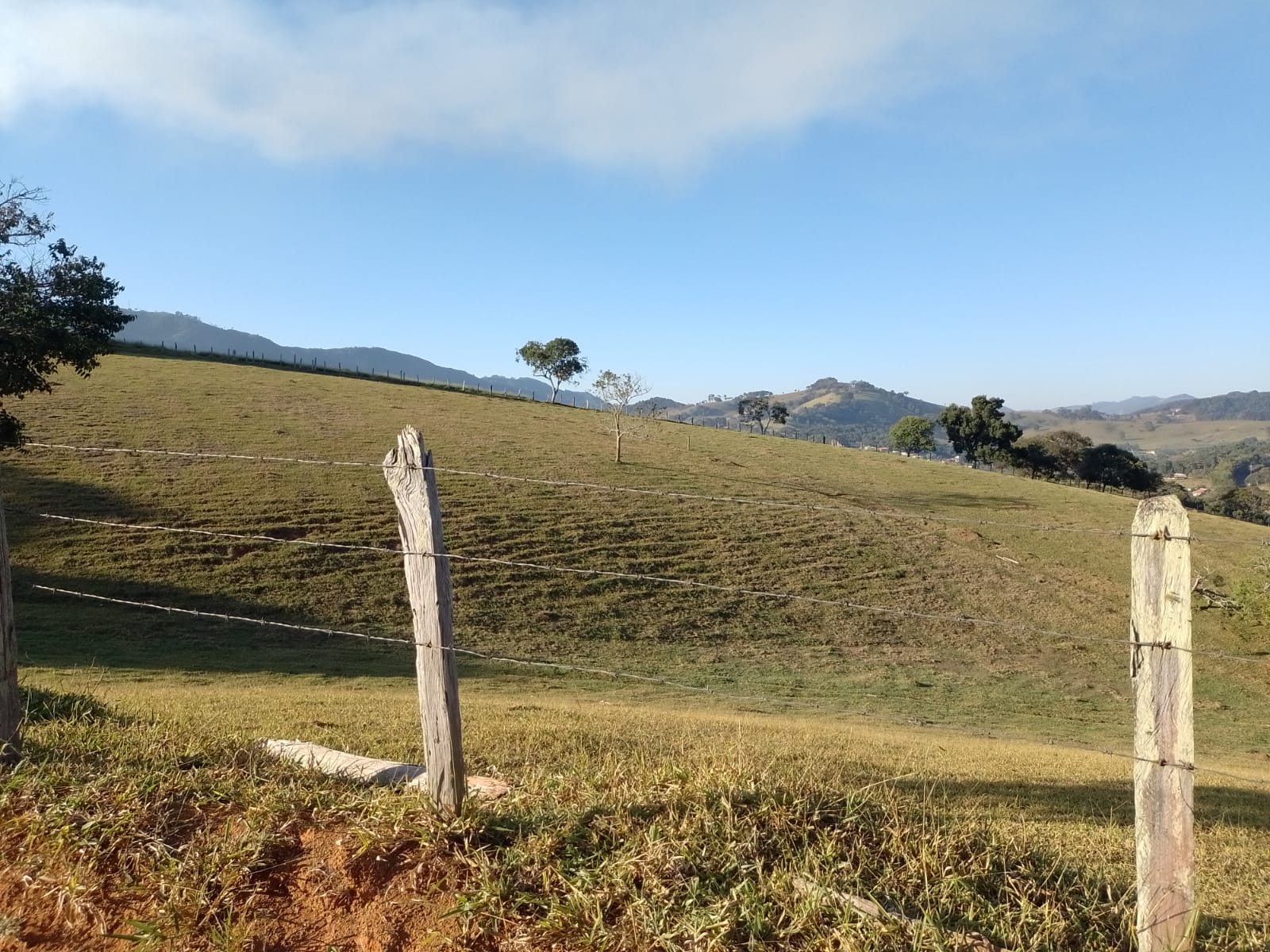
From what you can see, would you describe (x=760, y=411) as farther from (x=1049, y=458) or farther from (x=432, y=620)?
(x=432, y=620)

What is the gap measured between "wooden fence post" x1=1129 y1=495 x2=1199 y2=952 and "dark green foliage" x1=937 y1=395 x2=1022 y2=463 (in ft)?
304

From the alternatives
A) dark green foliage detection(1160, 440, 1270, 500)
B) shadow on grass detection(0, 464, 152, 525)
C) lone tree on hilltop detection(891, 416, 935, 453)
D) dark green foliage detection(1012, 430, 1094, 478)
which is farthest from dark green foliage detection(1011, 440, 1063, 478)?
shadow on grass detection(0, 464, 152, 525)

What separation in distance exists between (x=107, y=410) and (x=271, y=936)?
149ft

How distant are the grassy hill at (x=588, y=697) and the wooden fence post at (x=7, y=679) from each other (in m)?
0.15

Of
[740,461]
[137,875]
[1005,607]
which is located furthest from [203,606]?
[740,461]

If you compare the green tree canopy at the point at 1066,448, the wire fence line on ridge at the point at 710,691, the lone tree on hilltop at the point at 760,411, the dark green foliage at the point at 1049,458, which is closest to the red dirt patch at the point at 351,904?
the wire fence line on ridge at the point at 710,691

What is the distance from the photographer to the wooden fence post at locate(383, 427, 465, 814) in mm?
4109

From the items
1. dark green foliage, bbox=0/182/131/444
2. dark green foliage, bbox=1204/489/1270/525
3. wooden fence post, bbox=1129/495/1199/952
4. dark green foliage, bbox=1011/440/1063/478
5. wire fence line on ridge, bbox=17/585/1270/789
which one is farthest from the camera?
dark green foliage, bbox=1011/440/1063/478

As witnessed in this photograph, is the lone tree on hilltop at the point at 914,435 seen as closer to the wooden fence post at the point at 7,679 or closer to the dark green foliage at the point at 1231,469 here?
the dark green foliage at the point at 1231,469

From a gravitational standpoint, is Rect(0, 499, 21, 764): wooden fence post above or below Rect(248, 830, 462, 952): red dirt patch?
above

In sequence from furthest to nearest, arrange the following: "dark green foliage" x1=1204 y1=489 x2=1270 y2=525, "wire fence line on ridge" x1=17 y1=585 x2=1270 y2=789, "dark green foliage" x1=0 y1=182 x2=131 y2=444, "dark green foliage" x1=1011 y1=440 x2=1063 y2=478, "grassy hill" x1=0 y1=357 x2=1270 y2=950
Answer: "dark green foliage" x1=1011 y1=440 x2=1063 y2=478
"dark green foliage" x1=1204 y1=489 x2=1270 y2=525
"dark green foliage" x1=0 y1=182 x2=131 y2=444
"wire fence line on ridge" x1=17 y1=585 x2=1270 y2=789
"grassy hill" x1=0 y1=357 x2=1270 y2=950

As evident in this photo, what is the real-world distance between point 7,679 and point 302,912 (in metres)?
2.75

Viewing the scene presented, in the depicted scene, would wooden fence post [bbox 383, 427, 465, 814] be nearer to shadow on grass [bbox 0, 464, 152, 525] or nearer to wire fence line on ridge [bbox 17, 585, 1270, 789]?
wire fence line on ridge [bbox 17, 585, 1270, 789]

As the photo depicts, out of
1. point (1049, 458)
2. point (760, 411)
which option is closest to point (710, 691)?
point (1049, 458)
